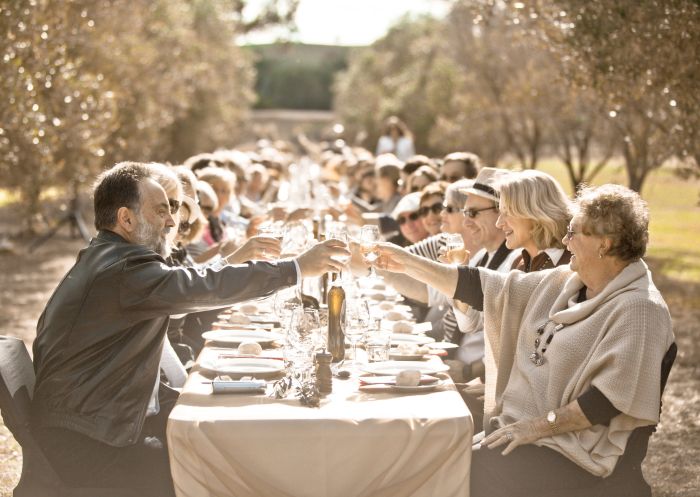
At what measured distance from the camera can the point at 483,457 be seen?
3830 millimetres

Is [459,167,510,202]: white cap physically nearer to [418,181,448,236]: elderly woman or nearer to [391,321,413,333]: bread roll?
[391,321,413,333]: bread roll

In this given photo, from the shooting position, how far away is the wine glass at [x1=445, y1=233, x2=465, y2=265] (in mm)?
5070

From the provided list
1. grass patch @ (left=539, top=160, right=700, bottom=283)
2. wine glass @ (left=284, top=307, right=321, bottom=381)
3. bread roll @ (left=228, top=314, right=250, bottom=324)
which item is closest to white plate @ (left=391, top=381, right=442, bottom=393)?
wine glass @ (left=284, top=307, right=321, bottom=381)

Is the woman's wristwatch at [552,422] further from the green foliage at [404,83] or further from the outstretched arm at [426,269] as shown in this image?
the green foliage at [404,83]

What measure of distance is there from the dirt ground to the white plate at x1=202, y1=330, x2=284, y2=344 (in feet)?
4.84

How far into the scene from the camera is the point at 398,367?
4.03m

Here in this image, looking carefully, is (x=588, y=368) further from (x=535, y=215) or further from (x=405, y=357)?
(x=535, y=215)

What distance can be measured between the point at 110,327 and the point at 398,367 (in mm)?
1118

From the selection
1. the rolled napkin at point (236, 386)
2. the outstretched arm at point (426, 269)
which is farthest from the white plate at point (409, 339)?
the rolled napkin at point (236, 386)

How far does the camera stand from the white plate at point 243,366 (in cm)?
391

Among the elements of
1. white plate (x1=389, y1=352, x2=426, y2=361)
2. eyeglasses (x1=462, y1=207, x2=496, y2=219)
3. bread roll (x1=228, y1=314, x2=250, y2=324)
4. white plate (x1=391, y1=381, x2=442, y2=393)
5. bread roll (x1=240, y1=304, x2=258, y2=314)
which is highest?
eyeglasses (x1=462, y1=207, x2=496, y2=219)

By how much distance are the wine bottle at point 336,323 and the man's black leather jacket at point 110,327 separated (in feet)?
1.56

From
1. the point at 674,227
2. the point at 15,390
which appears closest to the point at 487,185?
the point at 15,390

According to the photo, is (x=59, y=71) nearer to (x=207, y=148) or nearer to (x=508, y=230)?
(x=508, y=230)
